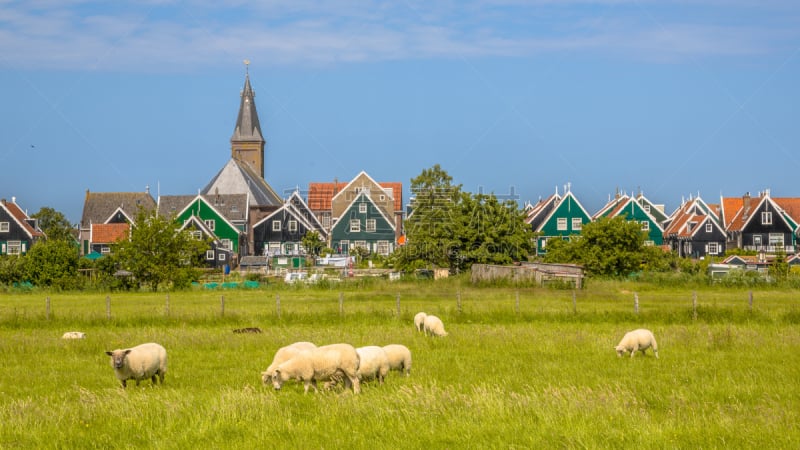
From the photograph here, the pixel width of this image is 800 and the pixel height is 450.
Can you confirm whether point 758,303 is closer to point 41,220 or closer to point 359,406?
point 359,406

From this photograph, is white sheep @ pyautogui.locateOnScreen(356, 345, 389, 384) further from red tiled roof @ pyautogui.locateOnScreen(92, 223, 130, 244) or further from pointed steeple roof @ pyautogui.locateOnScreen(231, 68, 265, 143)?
pointed steeple roof @ pyautogui.locateOnScreen(231, 68, 265, 143)

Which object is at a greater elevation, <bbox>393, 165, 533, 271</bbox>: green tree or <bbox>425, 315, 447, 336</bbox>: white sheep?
<bbox>393, 165, 533, 271</bbox>: green tree

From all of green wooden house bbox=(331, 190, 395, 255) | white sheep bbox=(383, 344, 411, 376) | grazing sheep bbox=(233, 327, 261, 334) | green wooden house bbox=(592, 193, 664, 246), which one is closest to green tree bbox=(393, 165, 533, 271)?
green wooden house bbox=(331, 190, 395, 255)

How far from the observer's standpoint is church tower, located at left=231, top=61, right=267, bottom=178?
5787 inches

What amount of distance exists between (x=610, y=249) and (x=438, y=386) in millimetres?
47688

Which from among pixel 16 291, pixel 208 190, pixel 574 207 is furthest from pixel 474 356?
pixel 208 190

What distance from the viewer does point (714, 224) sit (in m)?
102

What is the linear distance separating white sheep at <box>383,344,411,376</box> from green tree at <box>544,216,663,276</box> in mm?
→ 45232

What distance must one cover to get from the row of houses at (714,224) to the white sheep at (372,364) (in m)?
76.7

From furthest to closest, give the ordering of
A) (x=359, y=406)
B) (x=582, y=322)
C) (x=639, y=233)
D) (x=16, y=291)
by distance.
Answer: (x=639, y=233), (x=16, y=291), (x=582, y=322), (x=359, y=406)

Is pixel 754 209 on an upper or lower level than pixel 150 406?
upper

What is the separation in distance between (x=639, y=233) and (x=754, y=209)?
38815 mm

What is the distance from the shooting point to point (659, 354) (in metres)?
25.0

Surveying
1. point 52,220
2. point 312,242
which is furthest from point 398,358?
point 52,220
